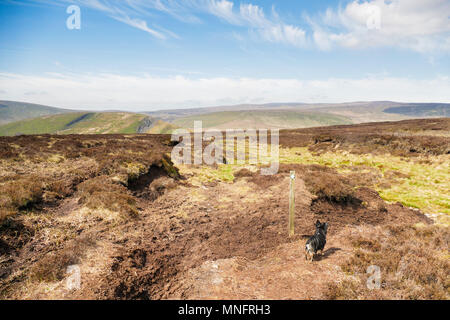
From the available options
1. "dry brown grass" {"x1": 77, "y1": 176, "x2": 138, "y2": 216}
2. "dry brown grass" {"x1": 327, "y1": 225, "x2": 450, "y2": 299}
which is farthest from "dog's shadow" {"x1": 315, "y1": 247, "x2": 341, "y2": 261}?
"dry brown grass" {"x1": 77, "y1": 176, "x2": 138, "y2": 216}

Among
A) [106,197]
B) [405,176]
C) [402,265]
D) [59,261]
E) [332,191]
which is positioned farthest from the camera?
[405,176]

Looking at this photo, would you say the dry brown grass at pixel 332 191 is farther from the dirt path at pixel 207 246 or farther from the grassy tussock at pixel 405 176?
the grassy tussock at pixel 405 176

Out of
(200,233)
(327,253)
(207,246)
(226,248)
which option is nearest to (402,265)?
(327,253)

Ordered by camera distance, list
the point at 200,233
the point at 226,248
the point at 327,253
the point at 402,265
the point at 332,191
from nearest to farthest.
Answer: the point at 402,265 < the point at 327,253 < the point at 226,248 < the point at 200,233 < the point at 332,191

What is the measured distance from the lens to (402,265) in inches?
225

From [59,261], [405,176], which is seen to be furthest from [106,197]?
[405,176]

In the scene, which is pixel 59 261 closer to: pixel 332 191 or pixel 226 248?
pixel 226 248

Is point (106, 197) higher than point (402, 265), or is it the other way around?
point (106, 197)

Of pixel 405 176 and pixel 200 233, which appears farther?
pixel 405 176

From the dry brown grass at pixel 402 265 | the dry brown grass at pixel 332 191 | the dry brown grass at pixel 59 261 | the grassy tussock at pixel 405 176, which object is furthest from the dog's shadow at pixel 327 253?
the grassy tussock at pixel 405 176

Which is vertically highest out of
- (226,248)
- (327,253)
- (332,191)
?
(332,191)

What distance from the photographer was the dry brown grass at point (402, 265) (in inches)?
192

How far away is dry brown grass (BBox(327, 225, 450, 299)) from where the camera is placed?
4.87 meters
